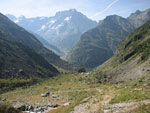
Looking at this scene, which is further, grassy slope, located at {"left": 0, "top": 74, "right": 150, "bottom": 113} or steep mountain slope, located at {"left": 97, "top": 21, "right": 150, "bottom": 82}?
steep mountain slope, located at {"left": 97, "top": 21, "right": 150, "bottom": 82}

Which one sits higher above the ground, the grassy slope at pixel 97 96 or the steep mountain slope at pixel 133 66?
the steep mountain slope at pixel 133 66

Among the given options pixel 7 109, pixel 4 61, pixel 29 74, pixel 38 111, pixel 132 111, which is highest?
pixel 4 61

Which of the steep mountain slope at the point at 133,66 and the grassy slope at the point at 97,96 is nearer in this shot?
the grassy slope at the point at 97,96

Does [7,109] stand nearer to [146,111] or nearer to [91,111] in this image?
[91,111]

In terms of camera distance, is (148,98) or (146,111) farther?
(148,98)

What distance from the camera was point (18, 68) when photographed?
606 feet

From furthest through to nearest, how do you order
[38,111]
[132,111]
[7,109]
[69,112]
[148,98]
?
1. [38,111]
2. [69,112]
3. [148,98]
4. [132,111]
5. [7,109]

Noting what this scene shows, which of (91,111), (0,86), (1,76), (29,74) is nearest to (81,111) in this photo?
(91,111)

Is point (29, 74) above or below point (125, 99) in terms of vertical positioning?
above

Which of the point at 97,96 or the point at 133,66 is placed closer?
the point at 97,96

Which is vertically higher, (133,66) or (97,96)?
(133,66)

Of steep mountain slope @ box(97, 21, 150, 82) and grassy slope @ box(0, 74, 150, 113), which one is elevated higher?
steep mountain slope @ box(97, 21, 150, 82)

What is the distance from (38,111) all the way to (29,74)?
5923 inches

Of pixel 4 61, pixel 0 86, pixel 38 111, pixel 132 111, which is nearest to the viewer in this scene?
pixel 132 111
